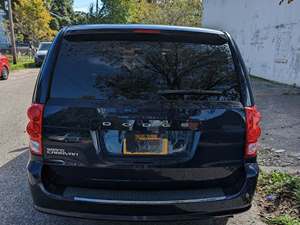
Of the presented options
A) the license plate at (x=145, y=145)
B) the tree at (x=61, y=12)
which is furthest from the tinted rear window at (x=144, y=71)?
the tree at (x=61, y=12)

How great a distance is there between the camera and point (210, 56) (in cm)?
345

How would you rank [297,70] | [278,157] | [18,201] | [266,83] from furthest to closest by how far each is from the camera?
1. [266,83]
2. [297,70]
3. [278,157]
4. [18,201]

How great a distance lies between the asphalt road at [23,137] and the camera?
13.7 feet

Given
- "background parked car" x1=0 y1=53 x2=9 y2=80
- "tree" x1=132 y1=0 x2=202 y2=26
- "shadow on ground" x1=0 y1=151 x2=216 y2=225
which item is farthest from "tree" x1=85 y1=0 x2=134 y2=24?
"shadow on ground" x1=0 y1=151 x2=216 y2=225

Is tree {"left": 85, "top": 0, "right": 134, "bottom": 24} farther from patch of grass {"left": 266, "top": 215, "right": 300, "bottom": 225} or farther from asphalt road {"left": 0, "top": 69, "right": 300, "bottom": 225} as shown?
patch of grass {"left": 266, "top": 215, "right": 300, "bottom": 225}

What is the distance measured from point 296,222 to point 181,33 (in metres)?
2.15

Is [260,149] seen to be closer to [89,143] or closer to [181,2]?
[89,143]

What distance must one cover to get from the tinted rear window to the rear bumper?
0.76 m

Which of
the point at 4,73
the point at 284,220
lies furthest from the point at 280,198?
the point at 4,73

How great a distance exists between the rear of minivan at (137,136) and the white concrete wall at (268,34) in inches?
470

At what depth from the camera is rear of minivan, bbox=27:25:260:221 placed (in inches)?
124

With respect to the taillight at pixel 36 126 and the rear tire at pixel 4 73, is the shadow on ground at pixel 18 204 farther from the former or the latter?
the rear tire at pixel 4 73

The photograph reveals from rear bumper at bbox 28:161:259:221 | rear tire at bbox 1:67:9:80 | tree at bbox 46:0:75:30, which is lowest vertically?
tree at bbox 46:0:75:30

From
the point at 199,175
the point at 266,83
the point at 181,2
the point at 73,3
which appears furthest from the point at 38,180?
the point at 73,3
